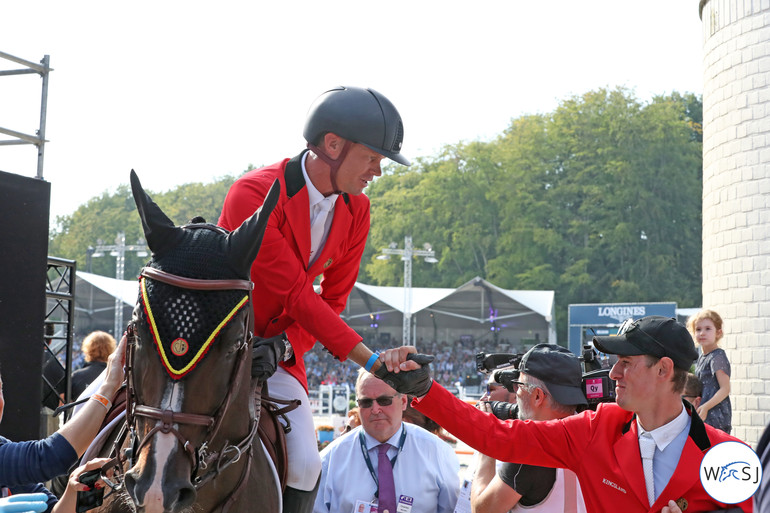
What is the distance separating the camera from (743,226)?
12930 mm

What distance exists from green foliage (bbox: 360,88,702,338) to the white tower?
34748mm

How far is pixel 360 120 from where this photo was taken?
376 centimetres

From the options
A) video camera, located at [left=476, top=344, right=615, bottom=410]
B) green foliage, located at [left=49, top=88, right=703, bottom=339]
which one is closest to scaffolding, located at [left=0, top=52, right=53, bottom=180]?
video camera, located at [left=476, top=344, right=615, bottom=410]

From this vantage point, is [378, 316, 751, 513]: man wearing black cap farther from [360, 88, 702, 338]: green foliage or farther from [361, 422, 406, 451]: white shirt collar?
[360, 88, 702, 338]: green foliage

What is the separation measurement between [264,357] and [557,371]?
169 centimetres

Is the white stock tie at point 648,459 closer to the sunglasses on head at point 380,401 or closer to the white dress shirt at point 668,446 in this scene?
the white dress shirt at point 668,446

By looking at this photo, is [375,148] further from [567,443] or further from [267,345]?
[567,443]

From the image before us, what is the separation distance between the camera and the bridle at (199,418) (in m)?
2.71

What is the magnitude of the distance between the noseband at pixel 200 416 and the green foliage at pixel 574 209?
46330 millimetres

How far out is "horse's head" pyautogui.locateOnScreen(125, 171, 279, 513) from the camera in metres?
2.67

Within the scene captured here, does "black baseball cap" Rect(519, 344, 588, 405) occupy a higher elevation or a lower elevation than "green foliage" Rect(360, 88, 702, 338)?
lower

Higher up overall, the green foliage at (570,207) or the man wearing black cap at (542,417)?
the green foliage at (570,207)

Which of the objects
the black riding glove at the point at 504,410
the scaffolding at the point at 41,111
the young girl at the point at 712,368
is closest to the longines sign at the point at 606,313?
the young girl at the point at 712,368

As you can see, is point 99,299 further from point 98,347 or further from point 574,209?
point 98,347
